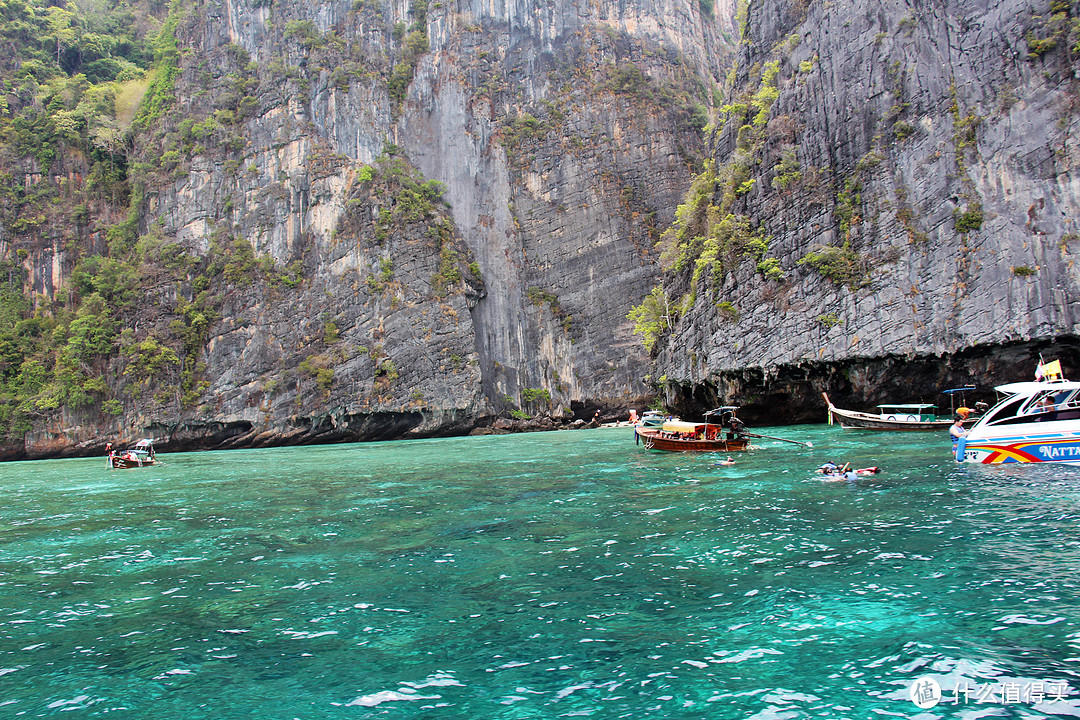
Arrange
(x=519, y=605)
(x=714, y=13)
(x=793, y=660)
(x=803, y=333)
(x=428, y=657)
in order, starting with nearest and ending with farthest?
(x=793, y=660)
(x=428, y=657)
(x=519, y=605)
(x=803, y=333)
(x=714, y=13)

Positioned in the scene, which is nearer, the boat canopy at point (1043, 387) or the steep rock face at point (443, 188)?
the boat canopy at point (1043, 387)

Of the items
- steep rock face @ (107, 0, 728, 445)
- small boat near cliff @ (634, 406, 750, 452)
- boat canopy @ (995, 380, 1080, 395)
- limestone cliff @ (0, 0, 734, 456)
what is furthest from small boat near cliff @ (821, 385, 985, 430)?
steep rock face @ (107, 0, 728, 445)

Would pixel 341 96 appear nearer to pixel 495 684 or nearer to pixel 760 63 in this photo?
pixel 760 63

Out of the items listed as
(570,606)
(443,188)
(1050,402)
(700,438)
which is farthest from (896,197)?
(443,188)

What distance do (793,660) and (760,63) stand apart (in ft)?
151

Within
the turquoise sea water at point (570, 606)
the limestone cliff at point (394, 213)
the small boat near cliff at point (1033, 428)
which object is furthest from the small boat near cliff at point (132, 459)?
the small boat near cliff at point (1033, 428)

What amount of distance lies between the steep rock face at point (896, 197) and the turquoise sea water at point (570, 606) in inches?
760

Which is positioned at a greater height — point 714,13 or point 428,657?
point 714,13

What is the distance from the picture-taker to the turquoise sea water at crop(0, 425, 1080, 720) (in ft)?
16.7

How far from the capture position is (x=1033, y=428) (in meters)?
16.0

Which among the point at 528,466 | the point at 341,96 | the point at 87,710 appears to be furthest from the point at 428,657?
the point at 341,96

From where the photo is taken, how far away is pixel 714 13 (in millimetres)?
79250

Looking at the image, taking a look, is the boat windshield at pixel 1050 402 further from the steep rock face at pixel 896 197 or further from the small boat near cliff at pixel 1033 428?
the steep rock face at pixel 896 197

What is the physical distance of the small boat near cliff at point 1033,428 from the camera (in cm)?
1560
